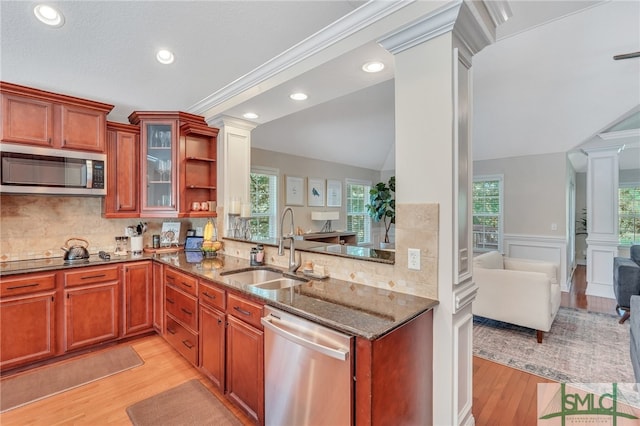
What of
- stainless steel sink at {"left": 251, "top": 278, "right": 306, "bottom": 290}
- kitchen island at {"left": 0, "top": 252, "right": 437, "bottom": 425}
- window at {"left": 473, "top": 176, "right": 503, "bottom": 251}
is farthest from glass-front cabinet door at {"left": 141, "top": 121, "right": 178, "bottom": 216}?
window at {"left": 473, "top": 176, "right": 503, "bottom": 251}

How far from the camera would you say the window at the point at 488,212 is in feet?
20.2

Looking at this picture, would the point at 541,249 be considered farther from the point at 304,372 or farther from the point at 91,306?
the point at 91,306

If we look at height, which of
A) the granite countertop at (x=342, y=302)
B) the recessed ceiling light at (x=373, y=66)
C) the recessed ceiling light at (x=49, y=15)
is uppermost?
the recessed ceiling light at (x=49, y=15)

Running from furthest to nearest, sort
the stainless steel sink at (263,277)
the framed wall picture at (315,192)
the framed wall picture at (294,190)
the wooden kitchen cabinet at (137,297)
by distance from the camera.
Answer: the framed wall picture at (315,192)
the framed wall picture at (294,190)
the wooden kitchen cabinet at (137,297)
the stainless steel sink at (263,277)

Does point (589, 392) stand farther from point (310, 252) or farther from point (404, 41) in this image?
point (404, 41)

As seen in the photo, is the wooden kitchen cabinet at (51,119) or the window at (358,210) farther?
the window at (358,210)

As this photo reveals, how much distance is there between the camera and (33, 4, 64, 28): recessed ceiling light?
2.23m

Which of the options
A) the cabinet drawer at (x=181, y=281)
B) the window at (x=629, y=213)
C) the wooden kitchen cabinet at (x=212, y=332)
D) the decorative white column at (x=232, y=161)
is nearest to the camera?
the wooden kitchen cabinet at (x=212, y=332)

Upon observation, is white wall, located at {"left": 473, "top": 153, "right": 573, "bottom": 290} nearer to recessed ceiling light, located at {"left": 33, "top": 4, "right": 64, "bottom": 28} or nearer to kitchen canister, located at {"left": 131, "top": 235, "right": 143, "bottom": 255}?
kitchen canister, located at {"left": 131, "top": 235, "right": 143, "bottom": 255}

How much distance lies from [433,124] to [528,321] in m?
2.72

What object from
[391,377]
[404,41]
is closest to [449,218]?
[391,377]

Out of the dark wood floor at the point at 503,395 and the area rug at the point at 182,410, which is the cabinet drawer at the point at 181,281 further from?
the dark wood floor at the point at 503,395

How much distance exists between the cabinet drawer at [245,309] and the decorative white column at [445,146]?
3.50ft

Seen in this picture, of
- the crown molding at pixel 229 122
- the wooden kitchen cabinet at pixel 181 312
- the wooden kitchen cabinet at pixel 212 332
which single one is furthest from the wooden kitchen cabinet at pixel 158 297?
the crown molding at pixel 229 122
